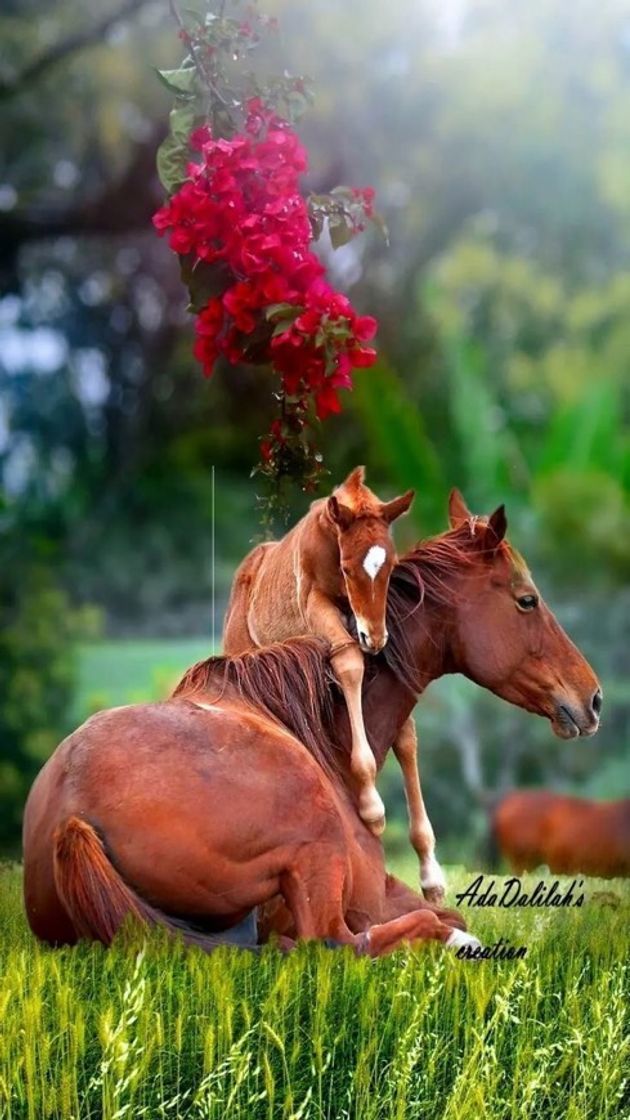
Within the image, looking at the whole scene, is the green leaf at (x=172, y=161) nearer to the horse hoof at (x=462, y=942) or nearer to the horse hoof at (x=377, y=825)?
the horse hoof at (x=377, y=825)

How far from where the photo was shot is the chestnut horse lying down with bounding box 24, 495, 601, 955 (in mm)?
2270

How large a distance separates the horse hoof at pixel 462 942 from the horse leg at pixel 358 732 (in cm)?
23

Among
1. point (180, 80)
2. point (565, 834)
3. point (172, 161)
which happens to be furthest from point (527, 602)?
point (565, 834)

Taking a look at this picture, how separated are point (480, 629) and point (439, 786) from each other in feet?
8.72

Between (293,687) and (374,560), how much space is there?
0.32 metres

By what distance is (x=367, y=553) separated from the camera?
2314mm

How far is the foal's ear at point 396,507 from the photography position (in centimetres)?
234

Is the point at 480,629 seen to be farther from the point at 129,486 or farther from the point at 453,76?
the point at 453,76

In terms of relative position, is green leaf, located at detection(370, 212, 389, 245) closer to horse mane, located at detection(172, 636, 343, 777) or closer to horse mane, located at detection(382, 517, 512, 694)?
horse mane, located at detection(382, 517, 512, 694)

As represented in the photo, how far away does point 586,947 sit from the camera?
2.56 metres

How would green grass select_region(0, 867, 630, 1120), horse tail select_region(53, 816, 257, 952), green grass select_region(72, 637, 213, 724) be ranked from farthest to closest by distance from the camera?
green grass select_region(72, 637, 213, 724) → horse tail select_region(53, 816, 257, 952) → green grass select_region(0, 867, 630, 1120)

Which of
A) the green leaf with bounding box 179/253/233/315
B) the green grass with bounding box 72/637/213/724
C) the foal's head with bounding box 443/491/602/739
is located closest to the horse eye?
the foal's head with bounding box 443/491/602/739

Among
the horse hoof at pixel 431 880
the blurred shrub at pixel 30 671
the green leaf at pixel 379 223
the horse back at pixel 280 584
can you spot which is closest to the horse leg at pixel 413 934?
the horse hoof at pixel 431 880

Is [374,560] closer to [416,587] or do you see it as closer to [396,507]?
[396,507]
